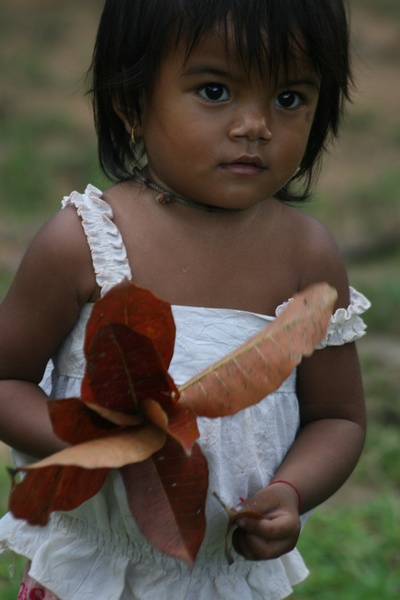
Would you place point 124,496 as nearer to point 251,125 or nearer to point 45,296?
point 45,296

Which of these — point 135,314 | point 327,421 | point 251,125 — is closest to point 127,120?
point 251,125

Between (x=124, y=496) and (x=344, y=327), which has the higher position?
(x=344, y=327)

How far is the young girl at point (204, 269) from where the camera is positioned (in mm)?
1866

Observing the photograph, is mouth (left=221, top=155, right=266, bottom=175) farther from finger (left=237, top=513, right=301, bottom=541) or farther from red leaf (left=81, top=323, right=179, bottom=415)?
finger (left=237, top=513, right=301, bottom=541)

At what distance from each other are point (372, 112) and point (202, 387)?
6.88 metres

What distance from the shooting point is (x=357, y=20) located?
10062 millimetres

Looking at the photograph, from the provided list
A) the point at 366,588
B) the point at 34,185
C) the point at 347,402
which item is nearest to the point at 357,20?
the point at 34,185

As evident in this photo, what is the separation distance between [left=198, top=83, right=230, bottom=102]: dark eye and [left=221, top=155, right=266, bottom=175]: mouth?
103 millimetres

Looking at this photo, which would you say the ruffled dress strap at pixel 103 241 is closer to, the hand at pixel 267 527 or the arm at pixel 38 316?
the arm at pixel 38 316

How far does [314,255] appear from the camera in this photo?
6.70 feet

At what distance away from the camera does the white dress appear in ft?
6.25

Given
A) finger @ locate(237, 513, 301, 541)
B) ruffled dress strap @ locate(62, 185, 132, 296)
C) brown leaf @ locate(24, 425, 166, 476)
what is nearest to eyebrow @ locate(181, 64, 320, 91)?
ruffled dress strap @ locate(62, 185, 132, 296)

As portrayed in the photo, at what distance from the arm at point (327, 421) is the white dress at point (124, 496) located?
44mm

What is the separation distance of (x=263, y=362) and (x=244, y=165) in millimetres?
391
